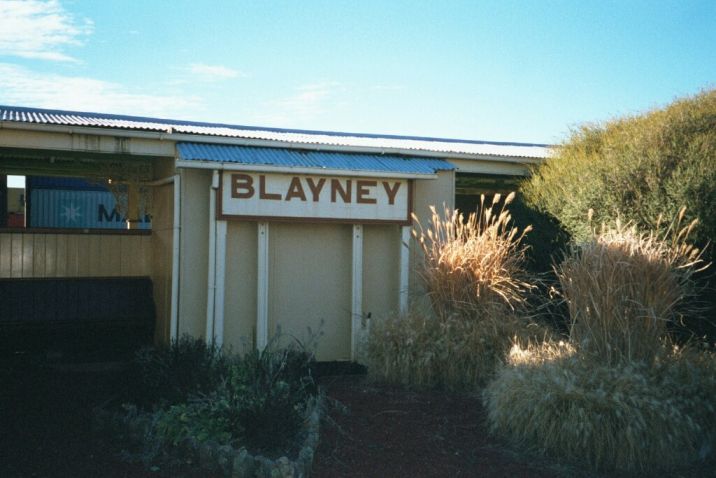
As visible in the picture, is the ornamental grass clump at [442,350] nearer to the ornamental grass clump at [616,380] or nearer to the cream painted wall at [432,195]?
the ornamental grass clump at [616,380]

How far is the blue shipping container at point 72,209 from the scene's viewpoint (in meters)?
18.4

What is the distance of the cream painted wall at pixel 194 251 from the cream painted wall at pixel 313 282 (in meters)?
0.84

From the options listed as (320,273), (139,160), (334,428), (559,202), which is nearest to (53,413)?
(334,428)

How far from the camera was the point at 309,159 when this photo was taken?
9.06 metres

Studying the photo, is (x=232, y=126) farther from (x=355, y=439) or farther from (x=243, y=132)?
(x=355, y=439)

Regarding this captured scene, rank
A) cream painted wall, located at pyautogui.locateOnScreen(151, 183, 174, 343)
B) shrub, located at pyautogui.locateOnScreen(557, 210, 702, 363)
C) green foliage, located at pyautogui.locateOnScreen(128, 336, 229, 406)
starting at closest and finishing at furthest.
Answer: shrub, located at pyautogui.locateOnScreen(557, 210, 702, 363) → green foliage, located at pyautogui.locateOnScreen(128, 336, 229, 406) → cream painted wall, located at pyautogui.locateOnScreen(151, 183, 174, 343)

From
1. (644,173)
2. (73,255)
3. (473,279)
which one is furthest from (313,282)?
Answer: (644,173)

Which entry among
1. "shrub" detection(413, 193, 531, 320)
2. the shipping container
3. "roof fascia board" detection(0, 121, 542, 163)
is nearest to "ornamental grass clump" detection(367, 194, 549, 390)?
"shrub" detection(413, 193, 531, 320)

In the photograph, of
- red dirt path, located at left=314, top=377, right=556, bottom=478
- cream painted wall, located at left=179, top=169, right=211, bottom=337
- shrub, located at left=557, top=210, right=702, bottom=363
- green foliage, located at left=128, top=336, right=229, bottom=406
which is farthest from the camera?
cream painted wall, located at left=179, top=169, right=211, bottom=337

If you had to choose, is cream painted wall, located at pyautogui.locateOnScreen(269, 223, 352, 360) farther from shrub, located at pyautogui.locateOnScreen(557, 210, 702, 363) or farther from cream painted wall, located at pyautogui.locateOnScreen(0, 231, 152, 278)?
shrub, located at pyautogui.locateOnScreen(557, 210, 702, 363)

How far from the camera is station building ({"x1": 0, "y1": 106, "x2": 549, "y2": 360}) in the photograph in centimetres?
861

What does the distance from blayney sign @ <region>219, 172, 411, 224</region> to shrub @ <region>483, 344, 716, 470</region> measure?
3.66m

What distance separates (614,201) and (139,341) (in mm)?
6404

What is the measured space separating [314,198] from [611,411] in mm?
4689
